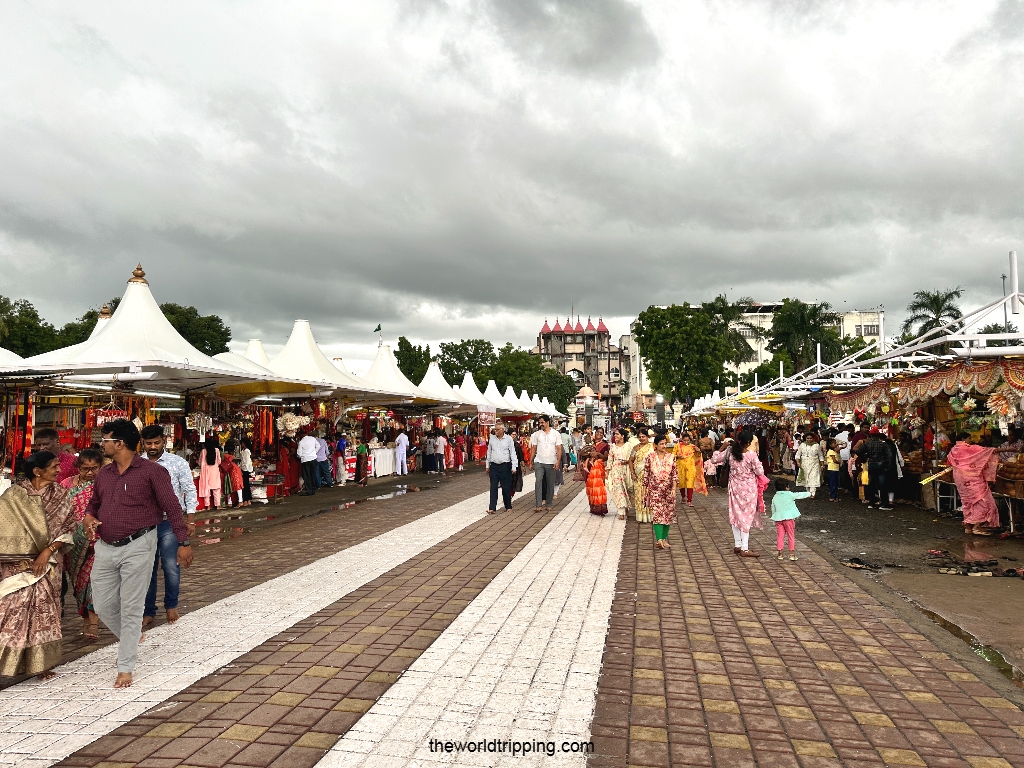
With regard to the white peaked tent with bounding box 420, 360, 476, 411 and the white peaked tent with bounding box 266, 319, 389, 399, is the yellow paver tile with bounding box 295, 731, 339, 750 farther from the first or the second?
the white peaked tent with bounding box 420, 360, 476, 411

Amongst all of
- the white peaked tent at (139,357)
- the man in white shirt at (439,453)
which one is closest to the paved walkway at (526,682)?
the white peaked tent at (139,357)

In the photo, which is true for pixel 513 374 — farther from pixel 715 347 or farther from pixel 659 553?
pixel 659 553

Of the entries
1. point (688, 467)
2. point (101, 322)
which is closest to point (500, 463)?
point (688, 467)

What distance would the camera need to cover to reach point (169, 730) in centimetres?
376

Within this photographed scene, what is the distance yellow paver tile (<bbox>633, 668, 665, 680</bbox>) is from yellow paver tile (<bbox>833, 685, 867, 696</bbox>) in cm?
105

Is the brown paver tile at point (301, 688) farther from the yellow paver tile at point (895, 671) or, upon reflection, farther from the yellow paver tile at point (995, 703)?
the yellow paver tile at point (995, 703)

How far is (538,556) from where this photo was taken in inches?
346

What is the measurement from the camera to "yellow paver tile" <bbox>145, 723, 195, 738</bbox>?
3.70 meters

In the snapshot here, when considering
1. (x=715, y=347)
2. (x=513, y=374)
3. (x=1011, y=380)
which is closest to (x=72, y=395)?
(x=1011, y=380)

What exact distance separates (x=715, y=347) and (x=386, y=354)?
1036 inches

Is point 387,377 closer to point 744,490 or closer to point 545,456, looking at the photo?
point 545,456

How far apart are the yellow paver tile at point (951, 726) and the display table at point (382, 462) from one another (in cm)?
1952

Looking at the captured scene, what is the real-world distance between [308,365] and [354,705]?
14267mm

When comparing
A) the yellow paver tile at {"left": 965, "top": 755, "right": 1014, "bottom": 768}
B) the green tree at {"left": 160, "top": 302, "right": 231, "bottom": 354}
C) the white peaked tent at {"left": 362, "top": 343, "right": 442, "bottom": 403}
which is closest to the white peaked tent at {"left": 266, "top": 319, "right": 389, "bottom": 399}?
the white peaked tent at {"left": 362, "top": 343, "right": 442, "bottom": 403}
